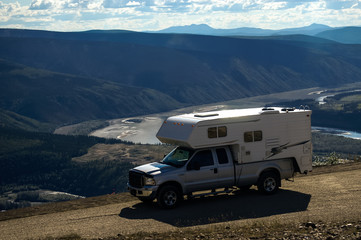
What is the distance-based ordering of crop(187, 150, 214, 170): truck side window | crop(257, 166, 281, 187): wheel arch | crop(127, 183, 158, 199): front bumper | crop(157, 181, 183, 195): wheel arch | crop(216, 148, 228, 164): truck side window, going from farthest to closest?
1. crop(257, 166, 281, 187): wheel arch
2. crop(216, 148, 228, 164): truck side window
3. crop(187, 150, 214, 170): truck side window
4. crop(157, 181, 183, 195): wheel arch
5. crop(127, 183, 158, 199): front bumper

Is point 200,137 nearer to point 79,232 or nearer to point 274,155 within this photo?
point 274,155

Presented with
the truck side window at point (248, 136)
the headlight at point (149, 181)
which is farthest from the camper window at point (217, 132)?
the headlight at point (149, 181)

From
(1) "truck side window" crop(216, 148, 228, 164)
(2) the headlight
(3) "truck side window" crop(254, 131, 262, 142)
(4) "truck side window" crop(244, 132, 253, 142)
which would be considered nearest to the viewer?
(2) the headlight

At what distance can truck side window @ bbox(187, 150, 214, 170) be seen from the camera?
26289mm

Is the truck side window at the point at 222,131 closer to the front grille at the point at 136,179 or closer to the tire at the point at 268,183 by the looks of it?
the tire at the point at 268,183

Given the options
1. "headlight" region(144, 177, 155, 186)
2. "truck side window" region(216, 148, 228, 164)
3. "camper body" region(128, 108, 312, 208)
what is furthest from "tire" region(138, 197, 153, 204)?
"truck side window" region(216, 148, 228, 164)

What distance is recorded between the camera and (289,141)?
93.5 feet

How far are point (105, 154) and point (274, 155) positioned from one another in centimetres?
16042

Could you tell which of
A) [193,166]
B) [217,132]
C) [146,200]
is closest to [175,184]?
[193,166]

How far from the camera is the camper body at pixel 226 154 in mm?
25938

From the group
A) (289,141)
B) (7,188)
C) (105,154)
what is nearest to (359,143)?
(105,154)

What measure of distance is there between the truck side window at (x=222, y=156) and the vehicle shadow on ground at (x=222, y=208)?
1869mm

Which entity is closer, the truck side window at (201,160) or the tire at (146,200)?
the tire at (146,200)

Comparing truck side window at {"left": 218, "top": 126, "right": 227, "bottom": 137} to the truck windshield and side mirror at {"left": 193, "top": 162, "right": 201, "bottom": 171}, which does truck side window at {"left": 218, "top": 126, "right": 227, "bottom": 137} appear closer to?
the truck windshield
